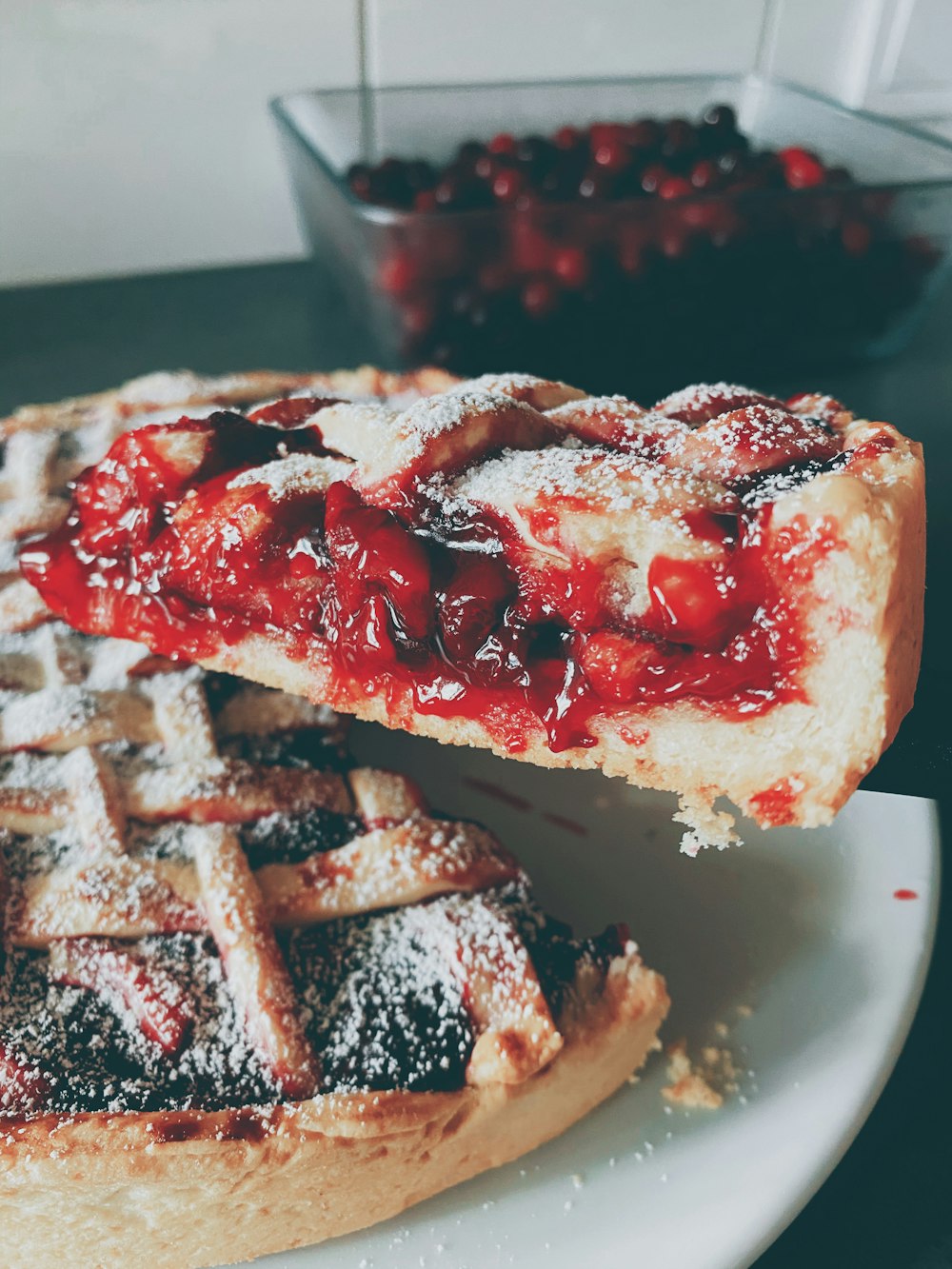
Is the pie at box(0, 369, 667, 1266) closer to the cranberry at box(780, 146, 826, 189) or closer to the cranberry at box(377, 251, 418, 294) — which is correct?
the cranberry at box(377, 251, 418, 294)

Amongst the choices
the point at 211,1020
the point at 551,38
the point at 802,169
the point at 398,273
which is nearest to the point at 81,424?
the point at 398,273

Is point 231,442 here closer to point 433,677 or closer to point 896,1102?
point 433,677

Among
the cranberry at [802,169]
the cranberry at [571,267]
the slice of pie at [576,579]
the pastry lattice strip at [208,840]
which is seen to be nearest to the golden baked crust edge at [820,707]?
the slice of pie at [576,579]

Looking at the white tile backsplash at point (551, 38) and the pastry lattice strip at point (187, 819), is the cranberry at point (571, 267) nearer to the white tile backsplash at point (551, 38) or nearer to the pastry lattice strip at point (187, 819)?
the white tile backsplash at point (551, 38)

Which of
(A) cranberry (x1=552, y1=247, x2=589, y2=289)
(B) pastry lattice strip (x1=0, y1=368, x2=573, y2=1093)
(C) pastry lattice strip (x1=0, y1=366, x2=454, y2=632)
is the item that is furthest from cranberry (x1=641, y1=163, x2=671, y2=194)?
(B) pastry lattice strip (x1=0, y1=368, x2=573, y2=1093)

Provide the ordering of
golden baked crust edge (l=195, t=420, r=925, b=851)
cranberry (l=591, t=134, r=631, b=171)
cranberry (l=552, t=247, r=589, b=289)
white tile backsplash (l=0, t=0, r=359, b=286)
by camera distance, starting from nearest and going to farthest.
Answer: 1. golden baked crust edge (l=195, t=420, r=925, b=851)
2. cranberry (l=552, t=247, r=589, b=289)
3. cranberry (l=591, t=134, r=631, b=171)
4. white tile backsplash (l=0, t=0, r=359, b=286)

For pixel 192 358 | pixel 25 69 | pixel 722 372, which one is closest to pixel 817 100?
pixel 722 372

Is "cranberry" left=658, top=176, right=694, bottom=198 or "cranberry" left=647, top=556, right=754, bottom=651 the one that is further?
"cranberry" left=658, top=176, right=694, bottom=198
